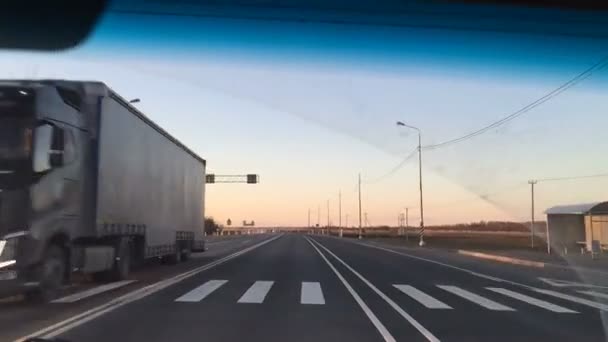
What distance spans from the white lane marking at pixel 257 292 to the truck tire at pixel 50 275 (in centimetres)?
373

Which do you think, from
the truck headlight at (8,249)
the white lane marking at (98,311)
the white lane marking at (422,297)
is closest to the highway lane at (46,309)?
the white lane marking at (98,311)

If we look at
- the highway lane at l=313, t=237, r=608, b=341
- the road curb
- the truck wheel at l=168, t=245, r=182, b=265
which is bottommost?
the highway lane at l=313, t=237, r=608, b=341

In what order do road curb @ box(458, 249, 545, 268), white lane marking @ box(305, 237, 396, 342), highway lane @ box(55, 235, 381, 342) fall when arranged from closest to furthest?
highway lane @ box(55, 235, 381, 342), white lane marking @ box(305, 237, 396, 342), road curb @ box(458, 249, 545, 268)

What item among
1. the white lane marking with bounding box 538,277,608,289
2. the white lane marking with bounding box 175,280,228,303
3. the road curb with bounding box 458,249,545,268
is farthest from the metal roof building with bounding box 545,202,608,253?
the white lane marking with bounding box 175,280,228,303

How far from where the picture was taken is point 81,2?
582cm

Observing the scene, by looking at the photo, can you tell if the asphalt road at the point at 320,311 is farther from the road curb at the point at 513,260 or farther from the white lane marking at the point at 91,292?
the road curb at the point at 513,260

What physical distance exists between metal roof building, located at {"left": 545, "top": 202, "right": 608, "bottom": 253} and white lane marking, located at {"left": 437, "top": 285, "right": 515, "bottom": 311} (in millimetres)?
20926

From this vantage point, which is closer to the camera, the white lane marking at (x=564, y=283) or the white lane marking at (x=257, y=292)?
the white lane marking at (x=257, y=292)

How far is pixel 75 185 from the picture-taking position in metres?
14.3

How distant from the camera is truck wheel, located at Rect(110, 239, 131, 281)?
57.2ft

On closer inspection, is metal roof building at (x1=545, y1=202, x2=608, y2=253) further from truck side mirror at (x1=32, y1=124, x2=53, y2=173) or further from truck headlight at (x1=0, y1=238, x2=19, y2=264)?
truck headlight at (x1=0, y1=238, x2=19, y2=264)

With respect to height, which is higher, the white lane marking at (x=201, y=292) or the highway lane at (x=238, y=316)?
the white lane marking at (x=201, y=292)

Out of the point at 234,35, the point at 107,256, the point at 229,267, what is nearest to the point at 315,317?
the point at 234,35

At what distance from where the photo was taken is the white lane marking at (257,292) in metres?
13.9
